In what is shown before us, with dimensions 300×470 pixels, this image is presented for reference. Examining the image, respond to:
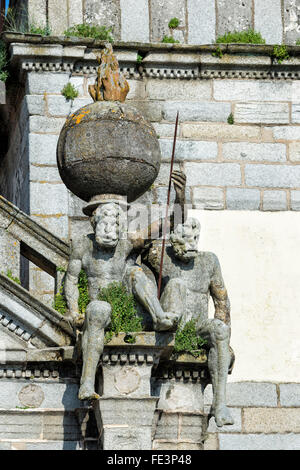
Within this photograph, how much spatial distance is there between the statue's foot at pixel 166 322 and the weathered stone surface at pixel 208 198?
4232 millimetres

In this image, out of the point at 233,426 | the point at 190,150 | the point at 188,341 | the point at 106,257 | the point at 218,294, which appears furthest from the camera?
the point at 190,150

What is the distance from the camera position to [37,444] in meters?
14.7

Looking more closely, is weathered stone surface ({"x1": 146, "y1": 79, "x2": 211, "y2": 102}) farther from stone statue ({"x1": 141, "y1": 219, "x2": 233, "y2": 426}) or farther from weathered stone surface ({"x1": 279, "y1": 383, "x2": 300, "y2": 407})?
stone statue ({"x1": 141, "y1": 219, "x2": 233, "y2": 426})

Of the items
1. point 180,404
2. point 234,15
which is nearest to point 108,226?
point 180,404

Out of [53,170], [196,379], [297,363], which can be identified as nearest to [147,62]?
[53,170]

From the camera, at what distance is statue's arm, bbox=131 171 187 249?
49.6 feet

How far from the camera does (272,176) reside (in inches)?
738

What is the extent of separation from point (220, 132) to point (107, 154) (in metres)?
3.78

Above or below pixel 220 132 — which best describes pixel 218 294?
below

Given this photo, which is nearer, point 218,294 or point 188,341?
point 188,341

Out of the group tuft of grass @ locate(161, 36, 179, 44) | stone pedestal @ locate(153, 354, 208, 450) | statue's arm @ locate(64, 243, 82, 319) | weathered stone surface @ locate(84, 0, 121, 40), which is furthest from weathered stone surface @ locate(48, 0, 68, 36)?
stone pedestal @ locate(153, 354, 208, 450)

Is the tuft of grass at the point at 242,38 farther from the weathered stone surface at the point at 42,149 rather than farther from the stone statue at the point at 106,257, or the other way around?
the stone statue at the point at 106,257

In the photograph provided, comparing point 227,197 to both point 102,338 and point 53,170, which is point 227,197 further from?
point 102,338

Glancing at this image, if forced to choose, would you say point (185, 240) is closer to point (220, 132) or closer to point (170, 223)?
point (170, 223)
